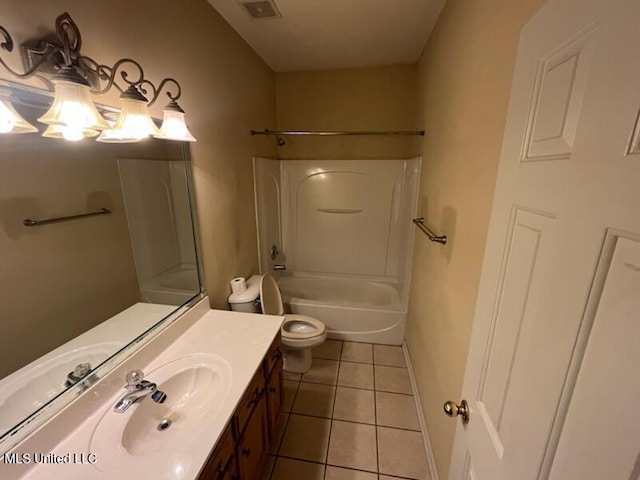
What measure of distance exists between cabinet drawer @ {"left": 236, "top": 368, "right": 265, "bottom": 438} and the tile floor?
643 mm

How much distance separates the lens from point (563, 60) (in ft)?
1.60

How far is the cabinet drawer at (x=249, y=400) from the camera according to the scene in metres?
1.08

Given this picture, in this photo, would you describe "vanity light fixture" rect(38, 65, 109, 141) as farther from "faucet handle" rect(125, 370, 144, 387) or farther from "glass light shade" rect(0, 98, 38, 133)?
"faucet handle" rect(125, 370, 144, 387)

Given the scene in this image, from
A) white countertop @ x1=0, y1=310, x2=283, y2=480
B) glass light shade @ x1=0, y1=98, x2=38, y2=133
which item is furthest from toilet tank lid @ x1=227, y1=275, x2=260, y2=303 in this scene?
glass light shade @ x1=0, y1=98, x2=38, y2=133

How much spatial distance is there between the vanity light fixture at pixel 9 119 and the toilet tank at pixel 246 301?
4.47 feet

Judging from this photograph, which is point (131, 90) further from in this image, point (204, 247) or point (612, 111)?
point (612, 111)

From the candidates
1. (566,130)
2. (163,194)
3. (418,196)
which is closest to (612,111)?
(566,130)

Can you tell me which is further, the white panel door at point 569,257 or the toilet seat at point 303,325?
the toilet seat at point 303,325

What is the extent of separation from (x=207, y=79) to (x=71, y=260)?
1241 millimetres

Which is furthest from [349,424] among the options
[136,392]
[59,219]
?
[59,219]

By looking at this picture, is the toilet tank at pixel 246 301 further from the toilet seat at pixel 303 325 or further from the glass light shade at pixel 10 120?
the glass light shade at pixel 10 120

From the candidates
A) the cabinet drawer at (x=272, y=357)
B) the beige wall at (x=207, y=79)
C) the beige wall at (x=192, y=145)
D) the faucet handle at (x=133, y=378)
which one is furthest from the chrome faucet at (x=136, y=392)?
the beige wall at (x=207, y=79)

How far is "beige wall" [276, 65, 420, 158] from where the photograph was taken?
2.66m

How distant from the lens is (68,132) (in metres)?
0.89
